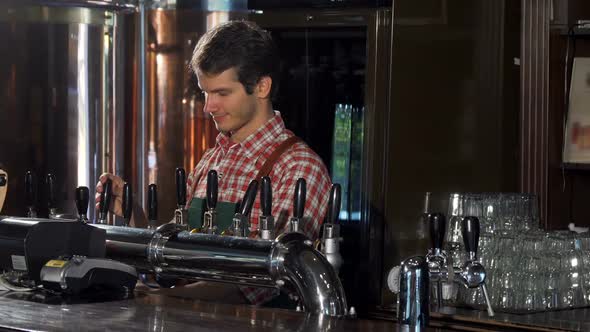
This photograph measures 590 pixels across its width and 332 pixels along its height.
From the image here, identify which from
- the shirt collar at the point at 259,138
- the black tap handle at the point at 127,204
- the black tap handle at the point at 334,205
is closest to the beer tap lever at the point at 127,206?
the black tap handle at the point at 127,204

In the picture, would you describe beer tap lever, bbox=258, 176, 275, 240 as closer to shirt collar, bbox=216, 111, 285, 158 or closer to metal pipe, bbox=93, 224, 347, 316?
metal pipe, bbox=93, 224, 347, 316

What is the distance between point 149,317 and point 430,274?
535 mm

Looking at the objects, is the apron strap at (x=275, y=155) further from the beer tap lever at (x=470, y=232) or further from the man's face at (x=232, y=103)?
the beer tap lever at (x=470, y=232)

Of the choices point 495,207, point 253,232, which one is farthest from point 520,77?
point 253,232


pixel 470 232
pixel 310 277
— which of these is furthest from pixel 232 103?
pixel 310 277

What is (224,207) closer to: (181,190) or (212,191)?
(181,190)

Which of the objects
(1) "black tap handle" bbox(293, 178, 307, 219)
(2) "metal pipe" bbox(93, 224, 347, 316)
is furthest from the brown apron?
(2) "metal pipe" bbox(93, 224, 347, 316)

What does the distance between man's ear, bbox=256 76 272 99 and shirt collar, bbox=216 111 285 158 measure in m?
0.06

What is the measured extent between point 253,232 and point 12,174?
113 cm

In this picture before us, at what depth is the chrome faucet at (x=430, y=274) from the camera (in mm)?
1690

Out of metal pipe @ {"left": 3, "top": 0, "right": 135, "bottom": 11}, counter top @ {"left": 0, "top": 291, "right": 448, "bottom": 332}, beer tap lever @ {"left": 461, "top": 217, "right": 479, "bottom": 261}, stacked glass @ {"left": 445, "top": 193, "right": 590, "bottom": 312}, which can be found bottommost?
stacked glass @ {"left": 445, "top": 193, "right": 590, "bottom": 312}

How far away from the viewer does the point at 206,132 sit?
11.2 ft

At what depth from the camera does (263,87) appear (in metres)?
3.26

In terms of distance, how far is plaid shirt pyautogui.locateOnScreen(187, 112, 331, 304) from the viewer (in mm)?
2924
